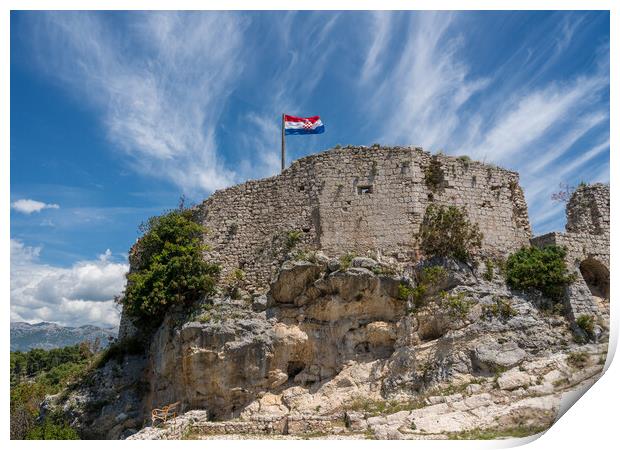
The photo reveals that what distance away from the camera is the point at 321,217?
16.5 meters

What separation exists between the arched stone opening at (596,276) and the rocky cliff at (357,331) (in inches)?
6.0

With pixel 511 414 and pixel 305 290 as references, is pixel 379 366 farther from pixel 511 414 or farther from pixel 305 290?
pixel 511 414

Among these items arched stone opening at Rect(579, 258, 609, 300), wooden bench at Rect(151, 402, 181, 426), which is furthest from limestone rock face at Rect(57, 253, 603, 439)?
arched stone opening at Rect(579, 258, 609, 300)

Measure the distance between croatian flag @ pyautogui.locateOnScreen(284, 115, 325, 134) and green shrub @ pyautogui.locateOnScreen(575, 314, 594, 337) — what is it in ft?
34.6

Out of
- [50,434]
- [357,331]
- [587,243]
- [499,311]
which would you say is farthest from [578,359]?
[50,434]

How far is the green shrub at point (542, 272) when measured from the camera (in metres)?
14.9

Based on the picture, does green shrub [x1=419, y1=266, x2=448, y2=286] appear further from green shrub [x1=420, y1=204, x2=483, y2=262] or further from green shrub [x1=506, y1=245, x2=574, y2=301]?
green shrub [x1=506, y1=245, x2=574, y2=301]

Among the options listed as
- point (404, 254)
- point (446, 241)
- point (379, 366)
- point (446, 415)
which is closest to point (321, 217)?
point (404, 254)

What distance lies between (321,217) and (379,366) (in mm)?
5186

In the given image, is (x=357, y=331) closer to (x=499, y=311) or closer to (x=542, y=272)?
(x=499, y=311)

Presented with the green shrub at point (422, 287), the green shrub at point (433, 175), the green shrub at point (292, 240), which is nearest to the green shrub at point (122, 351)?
the green shrub at point (292, 240)

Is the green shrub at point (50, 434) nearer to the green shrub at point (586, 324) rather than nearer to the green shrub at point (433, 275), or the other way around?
the green shrub at point (433, 275)

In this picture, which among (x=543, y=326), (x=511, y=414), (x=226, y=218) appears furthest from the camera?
(x=226, y=218)

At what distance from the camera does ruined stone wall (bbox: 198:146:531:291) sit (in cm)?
1617
